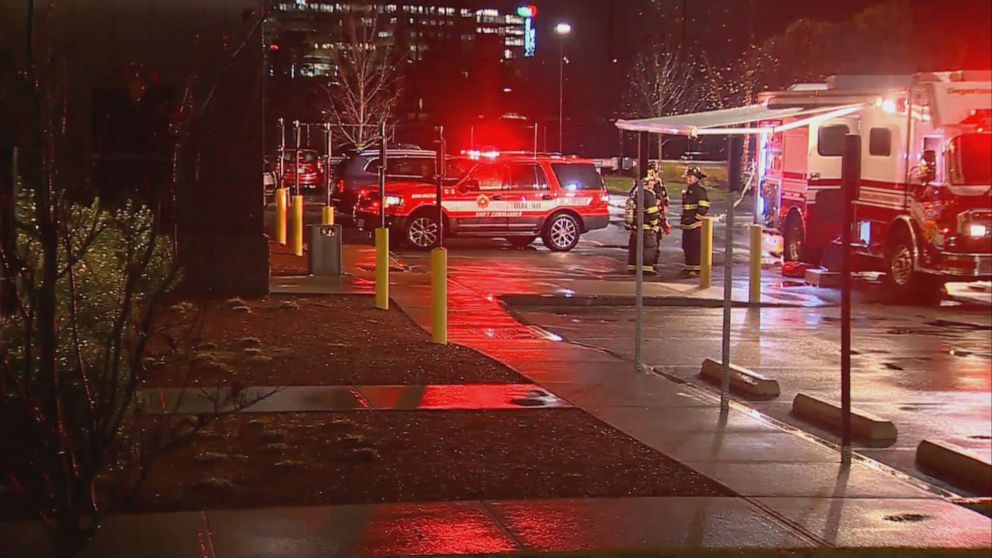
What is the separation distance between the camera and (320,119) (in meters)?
60.1

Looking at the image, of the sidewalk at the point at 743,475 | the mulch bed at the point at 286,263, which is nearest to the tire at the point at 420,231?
the mulch bed at the point at 286,263

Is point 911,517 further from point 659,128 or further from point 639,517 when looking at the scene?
point 659,128

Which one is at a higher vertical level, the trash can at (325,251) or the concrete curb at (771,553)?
the trash can at (325,251)

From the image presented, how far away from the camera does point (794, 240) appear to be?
966 inches

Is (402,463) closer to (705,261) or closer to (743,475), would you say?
(743,475)

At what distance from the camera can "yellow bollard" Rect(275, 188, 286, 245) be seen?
2453cm

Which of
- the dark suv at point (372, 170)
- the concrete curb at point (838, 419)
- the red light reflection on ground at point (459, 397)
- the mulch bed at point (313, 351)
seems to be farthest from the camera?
the dark suv at point (372, 170)

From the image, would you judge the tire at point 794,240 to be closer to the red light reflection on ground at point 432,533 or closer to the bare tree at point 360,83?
the red light reflection on ground at point 432,533

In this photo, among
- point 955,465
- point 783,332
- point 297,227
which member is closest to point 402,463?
point 955,465

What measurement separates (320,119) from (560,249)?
35029 millimetres

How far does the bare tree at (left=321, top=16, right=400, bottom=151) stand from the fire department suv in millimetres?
24395

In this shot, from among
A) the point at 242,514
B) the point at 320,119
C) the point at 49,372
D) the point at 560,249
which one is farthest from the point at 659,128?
the point at 320,119

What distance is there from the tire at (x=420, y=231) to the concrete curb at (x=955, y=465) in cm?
1741

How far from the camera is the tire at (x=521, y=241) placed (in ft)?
88.8
